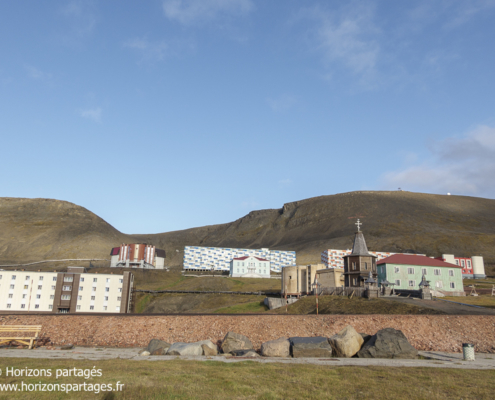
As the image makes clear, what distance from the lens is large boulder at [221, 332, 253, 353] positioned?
26016mm

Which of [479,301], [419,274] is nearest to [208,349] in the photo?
[479,301]

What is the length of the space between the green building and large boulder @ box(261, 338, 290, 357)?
50.3 metres

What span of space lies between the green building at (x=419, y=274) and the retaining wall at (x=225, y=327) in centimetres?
4146

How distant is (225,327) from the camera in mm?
29641

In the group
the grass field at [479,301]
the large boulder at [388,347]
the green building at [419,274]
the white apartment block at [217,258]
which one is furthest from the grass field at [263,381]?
the white apartment block at [217,258]

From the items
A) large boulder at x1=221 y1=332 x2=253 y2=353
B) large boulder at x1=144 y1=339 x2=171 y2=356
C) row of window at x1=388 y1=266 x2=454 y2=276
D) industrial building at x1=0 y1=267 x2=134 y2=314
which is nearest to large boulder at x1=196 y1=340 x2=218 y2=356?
large boulder at x1=221 y1=332 x2=253 y2=353

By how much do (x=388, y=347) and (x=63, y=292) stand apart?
74825 millimetres

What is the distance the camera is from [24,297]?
78625mm

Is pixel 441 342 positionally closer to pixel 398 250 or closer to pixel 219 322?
pixel 219 322

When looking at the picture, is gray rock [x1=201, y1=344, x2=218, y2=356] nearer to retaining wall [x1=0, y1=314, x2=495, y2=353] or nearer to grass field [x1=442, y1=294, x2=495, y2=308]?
retaining wall [x1=0, y1=314, x2=495, y2=353]

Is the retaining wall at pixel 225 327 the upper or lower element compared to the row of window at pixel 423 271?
lower

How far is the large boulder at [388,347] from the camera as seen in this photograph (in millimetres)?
23828

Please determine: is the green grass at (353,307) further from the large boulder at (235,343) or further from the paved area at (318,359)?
the large boulder at (235,343)

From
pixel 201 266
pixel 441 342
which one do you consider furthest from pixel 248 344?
pixel 201 266
